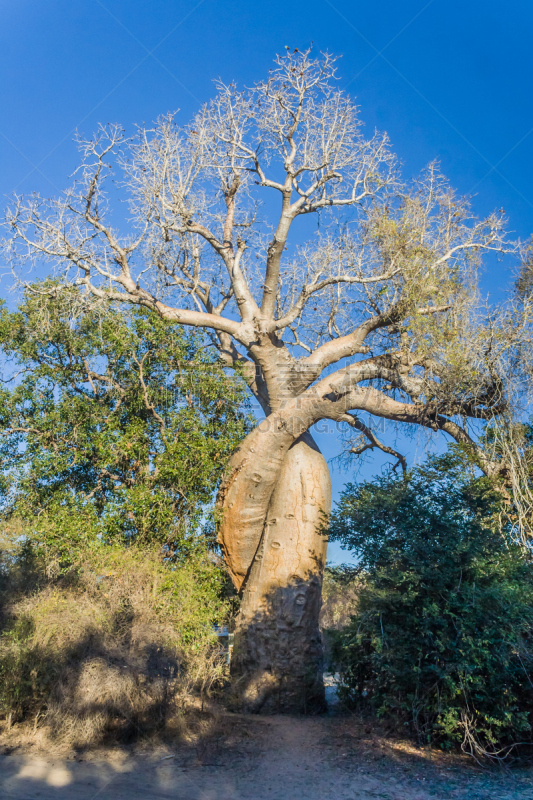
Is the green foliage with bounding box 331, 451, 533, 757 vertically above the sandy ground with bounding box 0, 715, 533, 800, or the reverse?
the green foliage with bounding box 331, 451, 533, 757

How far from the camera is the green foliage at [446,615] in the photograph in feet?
17.8

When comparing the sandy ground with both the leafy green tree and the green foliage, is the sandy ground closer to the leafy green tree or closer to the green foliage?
the green foliage

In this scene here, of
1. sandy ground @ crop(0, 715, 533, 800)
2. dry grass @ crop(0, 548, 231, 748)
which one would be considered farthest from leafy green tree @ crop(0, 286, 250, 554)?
sandy ground @ crop(0, 715, 533, 800)

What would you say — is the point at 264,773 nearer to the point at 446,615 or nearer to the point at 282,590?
the point at 446,615

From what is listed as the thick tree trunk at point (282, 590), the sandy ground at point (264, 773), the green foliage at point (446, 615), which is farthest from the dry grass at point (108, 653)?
the green foliage at point (446, 615)

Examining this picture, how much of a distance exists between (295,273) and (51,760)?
8.64 meters

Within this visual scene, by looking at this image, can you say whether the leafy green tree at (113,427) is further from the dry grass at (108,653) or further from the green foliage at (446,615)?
the green foliage at (446,615)

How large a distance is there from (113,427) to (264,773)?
15.5ft

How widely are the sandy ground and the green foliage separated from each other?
0.33 meters

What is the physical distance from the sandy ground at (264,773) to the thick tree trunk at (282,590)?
5.34 ft

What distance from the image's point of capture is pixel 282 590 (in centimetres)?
822

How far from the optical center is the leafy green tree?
8.02 metres

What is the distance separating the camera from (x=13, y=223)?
9398mm

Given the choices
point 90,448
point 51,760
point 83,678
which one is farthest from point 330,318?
point 51,760
